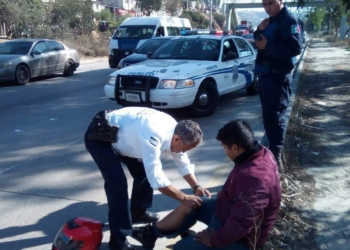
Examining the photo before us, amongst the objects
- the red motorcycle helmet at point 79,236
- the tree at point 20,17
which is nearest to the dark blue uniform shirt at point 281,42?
the red motorcycle helmet at point 79,236

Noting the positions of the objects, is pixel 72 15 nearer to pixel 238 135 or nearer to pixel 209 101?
pixel 209 101

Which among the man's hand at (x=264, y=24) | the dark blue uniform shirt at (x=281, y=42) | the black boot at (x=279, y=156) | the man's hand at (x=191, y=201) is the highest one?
the man's hand at (x=264, y=24)

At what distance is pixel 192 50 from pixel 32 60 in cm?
688

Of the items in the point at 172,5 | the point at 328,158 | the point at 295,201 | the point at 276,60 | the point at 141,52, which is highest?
the point at 172,5

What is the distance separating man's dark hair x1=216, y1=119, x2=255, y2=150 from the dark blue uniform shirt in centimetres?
189

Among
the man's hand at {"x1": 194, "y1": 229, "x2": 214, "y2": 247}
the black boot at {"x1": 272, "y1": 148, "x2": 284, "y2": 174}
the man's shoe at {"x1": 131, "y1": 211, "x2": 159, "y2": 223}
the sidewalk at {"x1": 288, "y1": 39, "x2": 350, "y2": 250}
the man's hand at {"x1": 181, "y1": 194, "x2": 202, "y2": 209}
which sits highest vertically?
the man's hand at {"x1": 181, "y1": 194, "x2": 202, "y2": 209}

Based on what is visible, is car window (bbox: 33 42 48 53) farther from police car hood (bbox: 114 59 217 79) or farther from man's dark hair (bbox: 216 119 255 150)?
man's dark hair (bbox: 216 119 255 150)

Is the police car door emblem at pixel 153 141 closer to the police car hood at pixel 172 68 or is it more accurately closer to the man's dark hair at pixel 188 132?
the man's dark hair at pixel 188 132

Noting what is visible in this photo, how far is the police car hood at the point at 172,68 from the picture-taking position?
848cm

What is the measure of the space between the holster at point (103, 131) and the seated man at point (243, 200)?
80 cm

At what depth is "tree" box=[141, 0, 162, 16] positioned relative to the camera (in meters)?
52.1

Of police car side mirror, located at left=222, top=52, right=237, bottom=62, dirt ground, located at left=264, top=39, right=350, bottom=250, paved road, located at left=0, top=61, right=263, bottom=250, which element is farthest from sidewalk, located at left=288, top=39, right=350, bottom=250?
police car side mirror, located at left=222, top=52, right=237, bottom=62

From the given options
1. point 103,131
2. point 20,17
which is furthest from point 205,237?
point 20,17

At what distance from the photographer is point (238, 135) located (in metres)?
3.18
